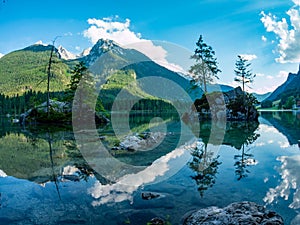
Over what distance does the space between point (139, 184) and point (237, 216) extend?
4.39 m

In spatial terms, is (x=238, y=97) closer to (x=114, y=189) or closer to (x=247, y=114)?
(x=247, y=114)

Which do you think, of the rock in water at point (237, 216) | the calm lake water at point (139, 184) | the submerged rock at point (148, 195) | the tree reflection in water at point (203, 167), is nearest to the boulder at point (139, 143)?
the calm lake water at point (139, 184)

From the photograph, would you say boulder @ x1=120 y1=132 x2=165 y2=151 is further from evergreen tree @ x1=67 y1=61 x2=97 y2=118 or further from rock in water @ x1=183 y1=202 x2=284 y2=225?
evergreen tree @ x1=67 y1=61 x2=97 y2=118

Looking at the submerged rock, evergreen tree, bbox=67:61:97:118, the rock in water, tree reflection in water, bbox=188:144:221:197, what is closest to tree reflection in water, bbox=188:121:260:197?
tree reflection in water, bbox=188:144:221:197

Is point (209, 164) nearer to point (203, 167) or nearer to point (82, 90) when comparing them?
point (203, 167)

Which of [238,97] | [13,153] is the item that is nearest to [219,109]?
[238,97]

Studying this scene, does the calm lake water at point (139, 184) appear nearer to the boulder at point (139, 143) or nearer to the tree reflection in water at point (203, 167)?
the tree reflection in water at point (203, 167)

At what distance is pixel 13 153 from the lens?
15.7 metres

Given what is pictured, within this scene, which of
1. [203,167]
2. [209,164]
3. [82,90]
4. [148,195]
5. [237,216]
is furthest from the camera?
[82,90]

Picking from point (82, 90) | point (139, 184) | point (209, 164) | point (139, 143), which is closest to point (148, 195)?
point (139, 184)

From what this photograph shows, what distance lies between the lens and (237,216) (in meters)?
5.72

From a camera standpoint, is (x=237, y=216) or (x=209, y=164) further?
(x=209, y=164)

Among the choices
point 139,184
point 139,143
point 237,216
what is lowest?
point 139,184

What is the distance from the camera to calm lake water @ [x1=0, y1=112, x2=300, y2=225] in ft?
22.3
